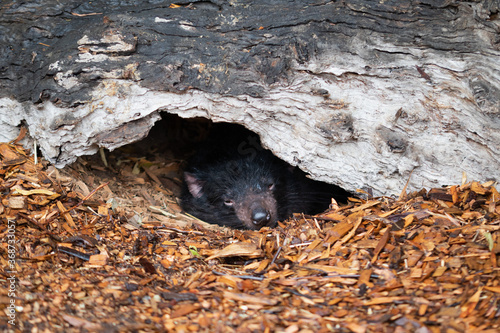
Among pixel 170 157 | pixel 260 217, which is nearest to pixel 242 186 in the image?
pixel 260 217

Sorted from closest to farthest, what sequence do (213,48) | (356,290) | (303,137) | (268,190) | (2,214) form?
(356,290)
(2,214)
(213,48)
(303,137)
(268,190)

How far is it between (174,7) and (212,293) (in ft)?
7.58

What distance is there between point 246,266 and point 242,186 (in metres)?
1.93

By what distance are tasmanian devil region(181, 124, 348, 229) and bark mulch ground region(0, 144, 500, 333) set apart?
959 millimetres

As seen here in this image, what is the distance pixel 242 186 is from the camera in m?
4.79

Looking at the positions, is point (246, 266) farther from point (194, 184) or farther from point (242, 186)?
point (194, 184)

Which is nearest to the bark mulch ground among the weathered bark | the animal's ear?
the weathered bark

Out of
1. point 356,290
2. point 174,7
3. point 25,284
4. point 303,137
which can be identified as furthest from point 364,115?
point 25,284

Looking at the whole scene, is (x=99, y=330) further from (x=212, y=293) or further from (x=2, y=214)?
(x=2, y=214)

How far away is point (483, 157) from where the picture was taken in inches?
130

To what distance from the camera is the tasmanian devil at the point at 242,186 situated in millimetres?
4750

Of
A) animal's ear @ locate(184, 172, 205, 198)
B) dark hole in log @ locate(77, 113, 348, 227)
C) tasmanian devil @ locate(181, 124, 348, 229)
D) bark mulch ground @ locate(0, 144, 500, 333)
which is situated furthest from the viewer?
animal's ear @ locate(184, 172, 205, 198)

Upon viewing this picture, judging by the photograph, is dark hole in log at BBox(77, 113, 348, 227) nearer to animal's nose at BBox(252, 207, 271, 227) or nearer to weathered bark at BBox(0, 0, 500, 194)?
animal's nose at BBox(252, 207, 271, 227)

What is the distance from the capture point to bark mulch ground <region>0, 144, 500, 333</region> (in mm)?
2184
